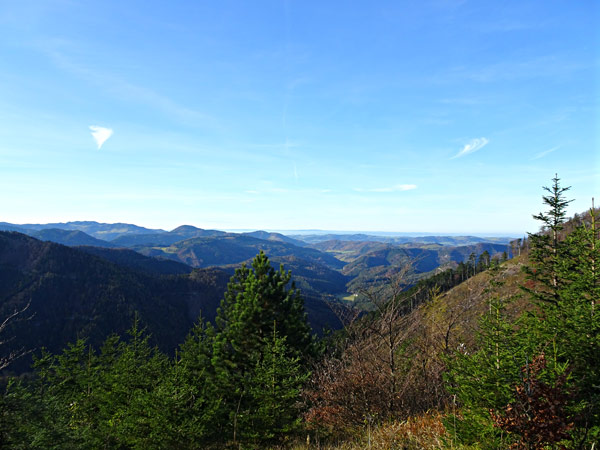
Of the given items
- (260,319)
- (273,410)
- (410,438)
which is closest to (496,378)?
(410,438)

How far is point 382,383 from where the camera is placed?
969 centimetres

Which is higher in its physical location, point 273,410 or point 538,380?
point 538,380

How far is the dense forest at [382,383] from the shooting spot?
5441 millimetres

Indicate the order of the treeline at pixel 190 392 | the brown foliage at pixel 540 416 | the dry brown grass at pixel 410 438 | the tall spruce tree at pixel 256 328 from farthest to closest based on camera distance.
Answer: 1. the tall spruce tree at pixel 256 328
2. the treeline at pixel 190 392
3. the dry brown grass at pixel 410 438
4. the brown foliage at pixel 540 416

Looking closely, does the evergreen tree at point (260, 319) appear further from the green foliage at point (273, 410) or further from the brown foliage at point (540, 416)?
the brown foliage at point (540, 416)

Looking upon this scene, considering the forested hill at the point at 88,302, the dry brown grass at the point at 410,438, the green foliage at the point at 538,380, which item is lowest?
the forested hill at the point at 88,302

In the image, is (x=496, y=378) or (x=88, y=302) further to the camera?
(x=88, y=302)

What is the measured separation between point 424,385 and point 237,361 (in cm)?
1248

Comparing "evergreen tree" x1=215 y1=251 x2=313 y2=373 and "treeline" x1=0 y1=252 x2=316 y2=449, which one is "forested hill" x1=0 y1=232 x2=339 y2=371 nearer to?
"treeline" x1=0 y1=252 x2=316 y2=449

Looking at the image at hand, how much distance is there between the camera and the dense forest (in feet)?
17.9

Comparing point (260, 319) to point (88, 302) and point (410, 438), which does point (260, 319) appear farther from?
point (88, 302)

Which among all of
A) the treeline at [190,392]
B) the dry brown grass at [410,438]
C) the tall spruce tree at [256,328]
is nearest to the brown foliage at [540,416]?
the dry brown grass at [410,438]

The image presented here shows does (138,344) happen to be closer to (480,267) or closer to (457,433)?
(457,433)

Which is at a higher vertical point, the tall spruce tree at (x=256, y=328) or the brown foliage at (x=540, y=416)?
the brown foliage at (x=540, y=416)
